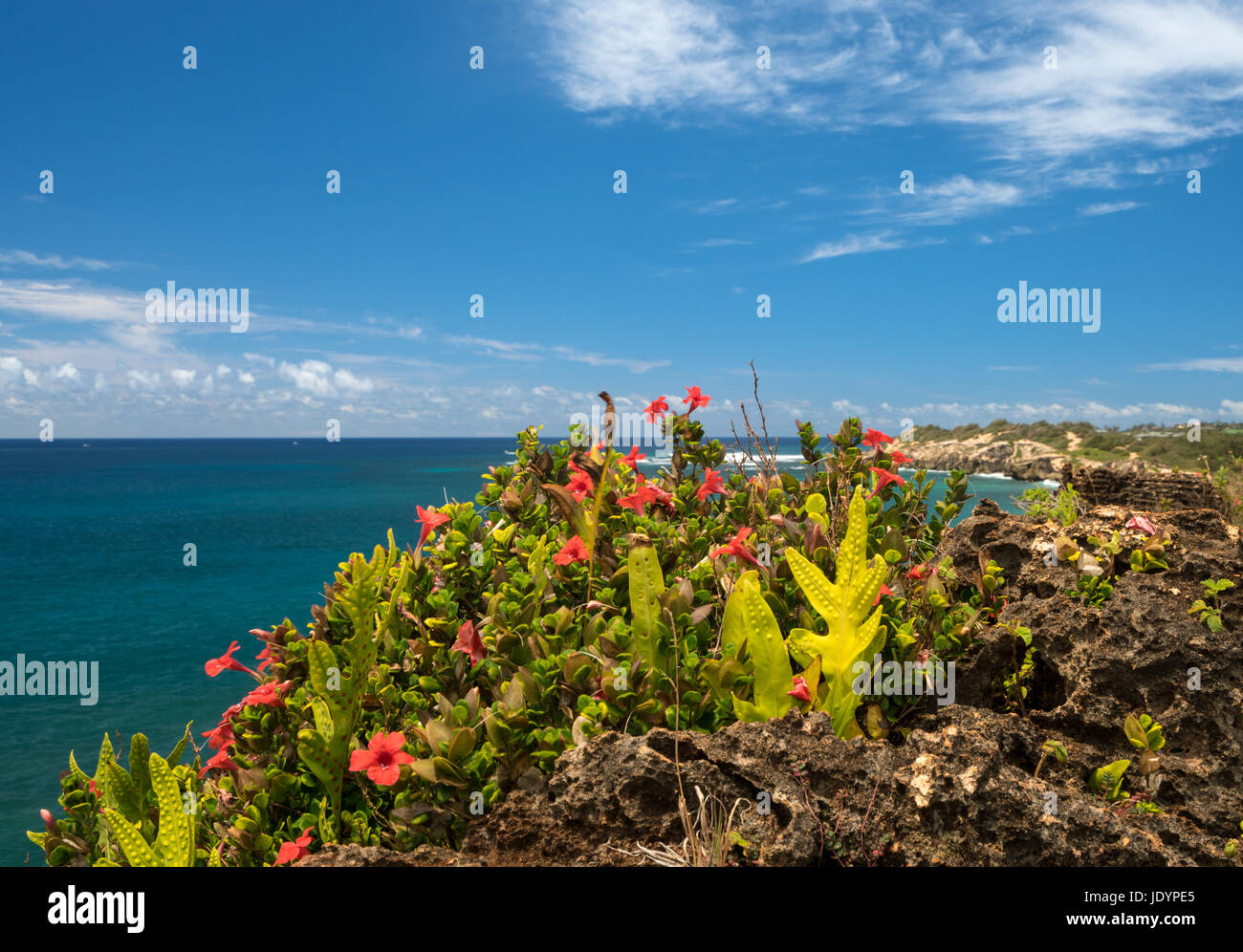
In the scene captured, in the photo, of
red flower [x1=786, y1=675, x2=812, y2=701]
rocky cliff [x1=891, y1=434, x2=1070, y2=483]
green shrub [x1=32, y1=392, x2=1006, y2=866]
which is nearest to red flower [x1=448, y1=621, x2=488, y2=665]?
green shrub [x1=32, y1=392, x2=1006, y2=866]

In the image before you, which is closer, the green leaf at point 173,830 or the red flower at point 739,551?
the green leaf at point 173,830

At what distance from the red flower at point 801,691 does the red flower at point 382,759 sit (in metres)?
1.08

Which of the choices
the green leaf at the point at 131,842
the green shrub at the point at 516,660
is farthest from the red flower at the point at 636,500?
the green leaf at the point at 131,842

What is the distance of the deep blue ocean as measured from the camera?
1245cm

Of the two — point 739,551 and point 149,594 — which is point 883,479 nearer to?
point 739,551

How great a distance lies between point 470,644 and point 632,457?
1.49 meters

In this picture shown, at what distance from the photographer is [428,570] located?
2.62 meters

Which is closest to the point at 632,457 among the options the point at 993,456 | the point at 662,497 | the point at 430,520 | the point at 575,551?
the point at 662,497

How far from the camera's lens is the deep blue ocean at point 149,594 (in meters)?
12.5

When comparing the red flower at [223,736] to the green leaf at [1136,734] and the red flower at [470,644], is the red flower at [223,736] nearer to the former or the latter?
the red flower at [470,644]

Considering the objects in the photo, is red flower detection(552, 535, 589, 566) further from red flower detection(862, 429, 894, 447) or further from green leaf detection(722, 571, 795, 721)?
red flower detection(862, 429, 894, 447)
